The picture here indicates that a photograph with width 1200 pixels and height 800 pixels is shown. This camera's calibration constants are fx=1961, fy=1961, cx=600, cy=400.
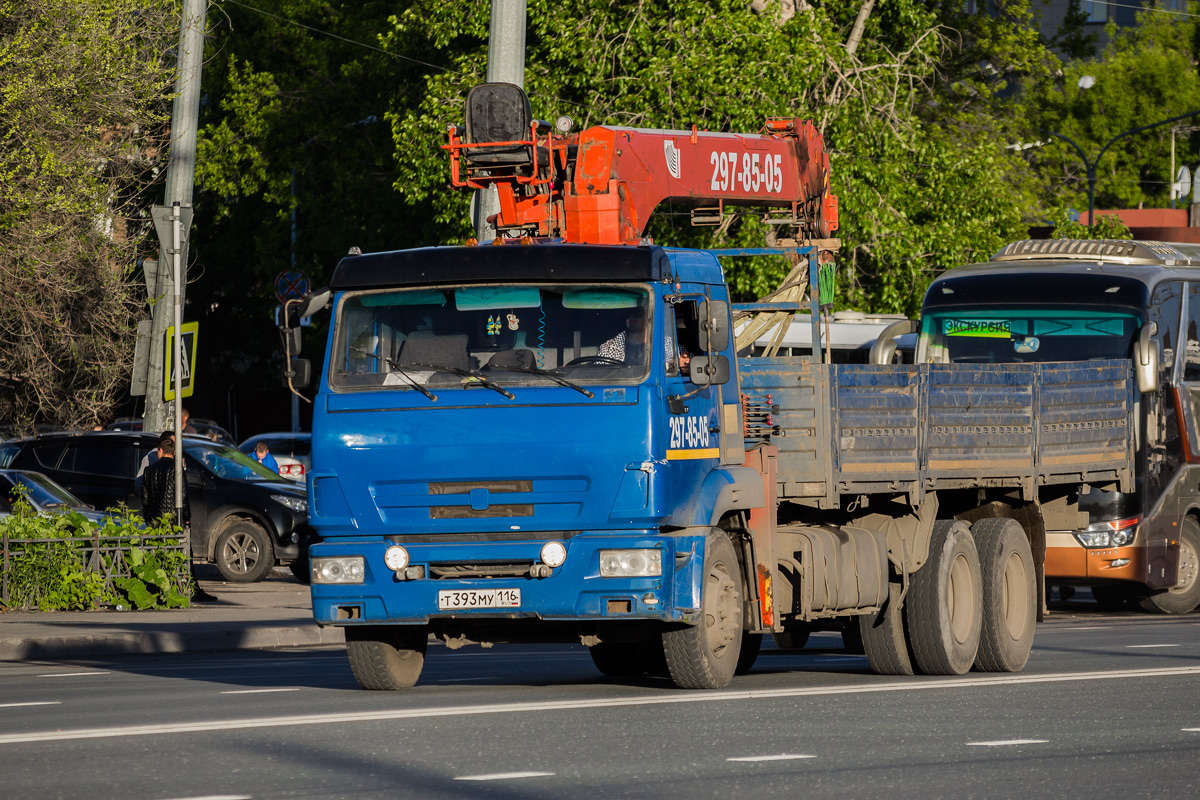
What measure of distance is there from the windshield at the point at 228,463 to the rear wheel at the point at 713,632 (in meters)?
14.1

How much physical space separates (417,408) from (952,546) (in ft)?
14.6

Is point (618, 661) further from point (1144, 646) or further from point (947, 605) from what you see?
point (1144, 646)

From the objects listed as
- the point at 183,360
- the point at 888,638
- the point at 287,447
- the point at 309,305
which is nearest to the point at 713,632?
the point at 888,638

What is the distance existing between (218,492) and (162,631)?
755 cm

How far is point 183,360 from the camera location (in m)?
19.0

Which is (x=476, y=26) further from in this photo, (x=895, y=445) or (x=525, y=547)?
(x=525, y=547)

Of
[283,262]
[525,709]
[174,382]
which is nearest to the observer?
[525,709]

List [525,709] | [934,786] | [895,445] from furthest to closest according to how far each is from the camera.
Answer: [895,445] < [525,709] < [934,786]

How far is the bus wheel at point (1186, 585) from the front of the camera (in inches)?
816

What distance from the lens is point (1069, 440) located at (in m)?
14.4

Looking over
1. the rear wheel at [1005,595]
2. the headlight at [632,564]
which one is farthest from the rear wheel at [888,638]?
the headlight at [632,564]

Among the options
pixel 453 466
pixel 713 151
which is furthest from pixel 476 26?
pixel 453 466

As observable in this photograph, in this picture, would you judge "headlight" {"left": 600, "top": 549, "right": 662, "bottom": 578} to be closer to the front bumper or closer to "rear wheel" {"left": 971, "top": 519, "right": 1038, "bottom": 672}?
the front bumper

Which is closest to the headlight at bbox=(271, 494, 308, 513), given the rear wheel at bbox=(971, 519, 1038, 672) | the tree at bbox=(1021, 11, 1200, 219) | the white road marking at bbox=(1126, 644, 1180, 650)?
the white road marking at bbox=(1126, 644, 1180, 650)
